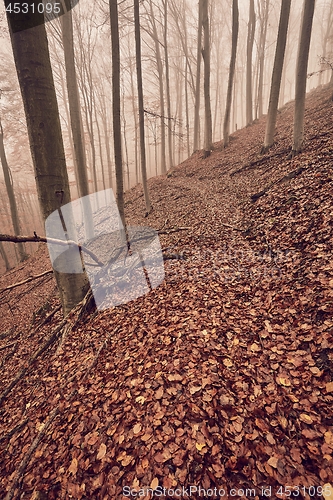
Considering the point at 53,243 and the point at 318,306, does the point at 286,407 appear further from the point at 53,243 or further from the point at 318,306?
the point at 53,243

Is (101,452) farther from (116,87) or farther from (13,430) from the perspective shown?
(116,87)

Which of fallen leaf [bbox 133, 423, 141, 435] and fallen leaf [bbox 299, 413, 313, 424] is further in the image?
fallen leaf [bbox 133, 423, 141, 435]

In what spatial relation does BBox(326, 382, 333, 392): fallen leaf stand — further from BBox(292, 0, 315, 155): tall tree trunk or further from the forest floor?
BBox(292, 0, 315, 155): tall tree trunk

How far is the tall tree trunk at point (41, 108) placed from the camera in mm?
2990

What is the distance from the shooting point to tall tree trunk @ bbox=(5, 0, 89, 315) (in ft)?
9.81

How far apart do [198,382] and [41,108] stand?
14.5 feet

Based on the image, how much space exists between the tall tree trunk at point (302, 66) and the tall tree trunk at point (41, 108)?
856cm

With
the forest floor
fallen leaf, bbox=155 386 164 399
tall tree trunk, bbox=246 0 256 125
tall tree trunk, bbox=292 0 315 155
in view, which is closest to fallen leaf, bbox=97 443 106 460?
the forest floor

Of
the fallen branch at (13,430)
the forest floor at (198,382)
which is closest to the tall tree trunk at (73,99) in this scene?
the forest floor at (198,382)

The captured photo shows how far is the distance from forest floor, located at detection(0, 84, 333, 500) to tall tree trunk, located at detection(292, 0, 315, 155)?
2584 mm

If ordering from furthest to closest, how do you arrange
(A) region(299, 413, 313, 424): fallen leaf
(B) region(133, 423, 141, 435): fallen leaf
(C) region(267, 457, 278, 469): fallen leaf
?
(B) region(133, 423, 141, 435): fallen leaf → (A) region(299, 413, 313, 424): fallen leaf → (C) region(267, 457, 278, 469): fallen leaf

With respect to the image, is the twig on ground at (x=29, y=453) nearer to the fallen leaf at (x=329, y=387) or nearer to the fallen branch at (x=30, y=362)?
the fallen branch at (x=30, y=362)

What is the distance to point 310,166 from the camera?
284 inches

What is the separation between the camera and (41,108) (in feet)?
10.7
